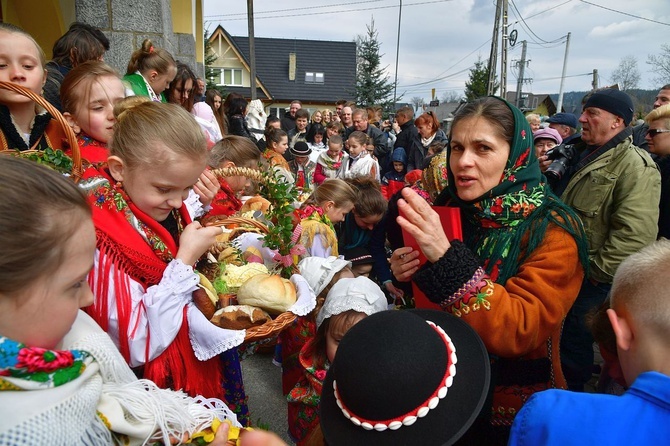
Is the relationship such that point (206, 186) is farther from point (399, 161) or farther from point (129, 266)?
point (399, 161)

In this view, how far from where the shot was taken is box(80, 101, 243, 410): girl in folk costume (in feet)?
4.49

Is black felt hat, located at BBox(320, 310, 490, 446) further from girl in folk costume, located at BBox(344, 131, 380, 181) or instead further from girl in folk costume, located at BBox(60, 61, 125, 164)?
girl in folk costume, located at BBox(344, 131, 380, 181)

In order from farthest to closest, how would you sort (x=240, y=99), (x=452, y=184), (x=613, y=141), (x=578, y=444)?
(x=240, y=99) < (x=613, y=141) < (x=452, y=184) < (x=578, y=444)

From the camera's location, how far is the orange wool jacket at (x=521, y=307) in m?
1.42

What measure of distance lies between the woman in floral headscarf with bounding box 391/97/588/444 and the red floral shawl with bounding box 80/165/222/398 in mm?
866

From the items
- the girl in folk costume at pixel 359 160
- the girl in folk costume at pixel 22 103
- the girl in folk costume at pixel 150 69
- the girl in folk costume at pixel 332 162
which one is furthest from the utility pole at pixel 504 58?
the girl in folk costume at pixel 22 103

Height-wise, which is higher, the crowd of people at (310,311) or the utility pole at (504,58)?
the utility pole at (504,58)

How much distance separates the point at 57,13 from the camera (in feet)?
19.1

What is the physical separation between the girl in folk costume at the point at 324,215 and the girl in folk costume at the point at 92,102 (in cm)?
128

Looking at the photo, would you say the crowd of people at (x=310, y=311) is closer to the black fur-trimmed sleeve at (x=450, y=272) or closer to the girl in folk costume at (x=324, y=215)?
the black fur-trimmed sleeve at (x=450, y=272)

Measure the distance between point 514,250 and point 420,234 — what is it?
1.36 ft

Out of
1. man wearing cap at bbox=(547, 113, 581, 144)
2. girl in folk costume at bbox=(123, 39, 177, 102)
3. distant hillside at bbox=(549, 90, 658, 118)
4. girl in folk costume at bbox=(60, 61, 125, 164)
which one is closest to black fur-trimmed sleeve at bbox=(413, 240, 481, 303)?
girl in folk costume at bbox=(60, 61, 125, 164)

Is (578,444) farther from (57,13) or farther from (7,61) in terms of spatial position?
(57,13)

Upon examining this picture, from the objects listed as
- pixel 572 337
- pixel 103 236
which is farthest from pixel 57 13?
pixel 572 337
